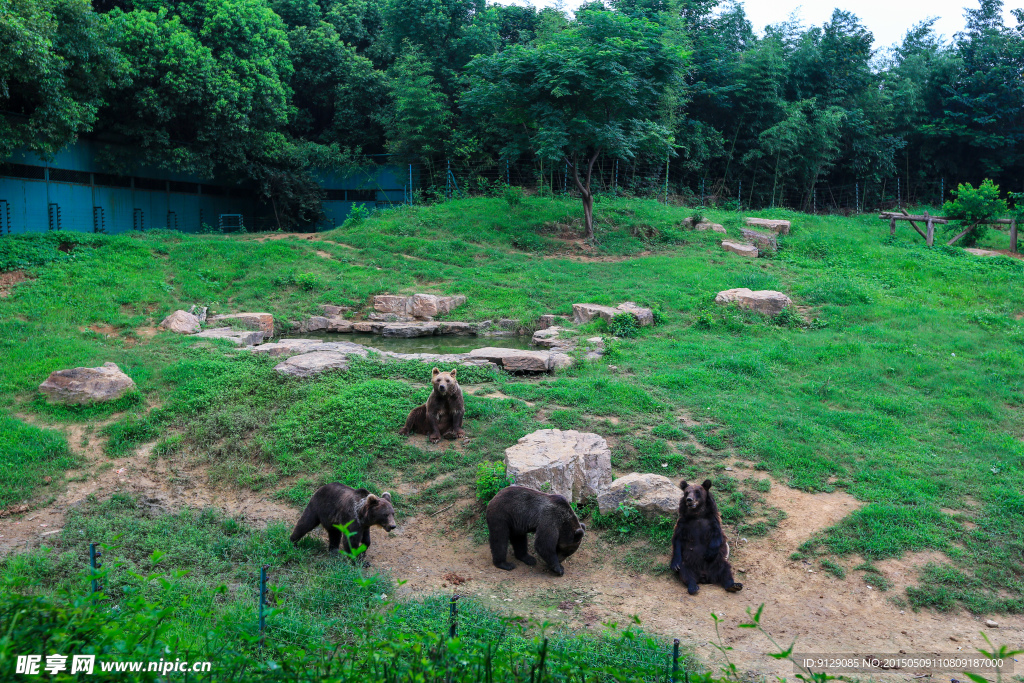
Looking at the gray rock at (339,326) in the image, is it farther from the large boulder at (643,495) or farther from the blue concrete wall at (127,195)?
the blue concrete wall at (127,195)

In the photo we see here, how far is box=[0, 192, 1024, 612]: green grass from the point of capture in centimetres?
748

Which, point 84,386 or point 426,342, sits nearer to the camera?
point 84,386

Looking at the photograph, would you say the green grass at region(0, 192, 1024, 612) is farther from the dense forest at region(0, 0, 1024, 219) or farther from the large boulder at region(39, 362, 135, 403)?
the dense forest at region(0, 0, 1024, 219)

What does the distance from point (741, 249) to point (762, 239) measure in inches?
56.9

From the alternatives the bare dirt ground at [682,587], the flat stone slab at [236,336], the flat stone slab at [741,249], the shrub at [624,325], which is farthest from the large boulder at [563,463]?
the flat stone slab at [741,249]

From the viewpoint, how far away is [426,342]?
1419 centimetres

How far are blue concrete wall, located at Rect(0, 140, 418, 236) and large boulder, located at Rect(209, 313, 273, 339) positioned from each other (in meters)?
10.6

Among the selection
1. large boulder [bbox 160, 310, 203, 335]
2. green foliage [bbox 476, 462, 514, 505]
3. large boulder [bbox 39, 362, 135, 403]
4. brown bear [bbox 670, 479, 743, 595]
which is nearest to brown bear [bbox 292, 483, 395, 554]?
green foliage [bbox 476, 462, 514, 505]

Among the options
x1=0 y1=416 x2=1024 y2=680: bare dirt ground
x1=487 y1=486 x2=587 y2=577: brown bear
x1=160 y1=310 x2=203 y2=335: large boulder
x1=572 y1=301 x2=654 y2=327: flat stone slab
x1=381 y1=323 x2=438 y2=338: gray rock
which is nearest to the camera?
x1=0 y1=416 x2=1024 y2=680: bare dirt ground

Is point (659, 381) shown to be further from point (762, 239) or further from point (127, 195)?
point (127, 195)

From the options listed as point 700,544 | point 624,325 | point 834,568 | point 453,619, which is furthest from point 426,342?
point 453,619

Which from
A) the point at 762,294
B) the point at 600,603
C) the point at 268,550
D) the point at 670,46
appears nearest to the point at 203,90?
→ the point at 670,46

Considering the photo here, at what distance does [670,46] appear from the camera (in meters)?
19.9

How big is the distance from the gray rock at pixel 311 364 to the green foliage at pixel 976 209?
19313 mm
